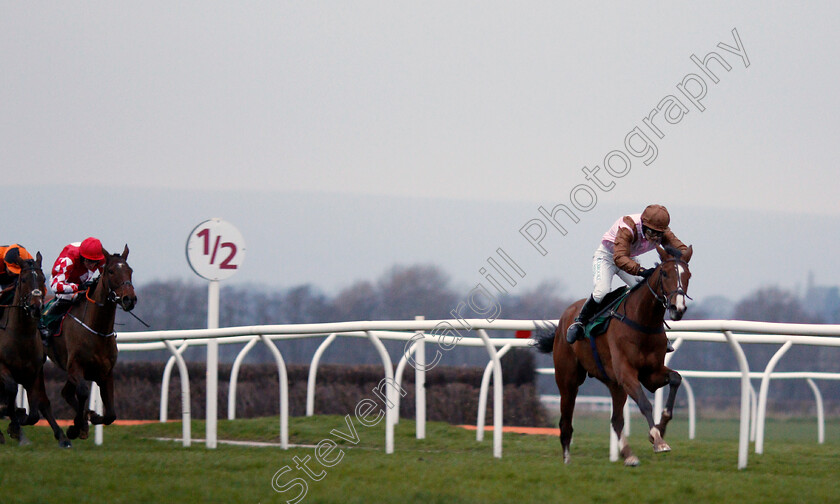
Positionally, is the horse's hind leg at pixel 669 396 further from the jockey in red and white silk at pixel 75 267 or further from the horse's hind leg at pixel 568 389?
the jockey in red and white silk at pixel 75 267

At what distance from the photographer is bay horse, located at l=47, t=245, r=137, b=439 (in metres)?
7.33

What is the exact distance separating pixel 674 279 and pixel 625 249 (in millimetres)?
530

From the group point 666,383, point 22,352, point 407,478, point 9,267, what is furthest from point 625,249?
point 9,267

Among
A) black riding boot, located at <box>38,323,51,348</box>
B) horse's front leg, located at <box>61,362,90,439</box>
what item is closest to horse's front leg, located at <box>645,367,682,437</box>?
horse's front leg, located at <box>61,362,90,439</box>

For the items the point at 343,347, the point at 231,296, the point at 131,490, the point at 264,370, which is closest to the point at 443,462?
the point at 131,490

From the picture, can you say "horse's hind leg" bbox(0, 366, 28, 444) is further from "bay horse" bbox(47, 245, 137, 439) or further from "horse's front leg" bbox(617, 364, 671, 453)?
"horse's front leg" bbox(617, 364, 671, 453)

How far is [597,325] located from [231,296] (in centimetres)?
3136

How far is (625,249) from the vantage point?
6055mm

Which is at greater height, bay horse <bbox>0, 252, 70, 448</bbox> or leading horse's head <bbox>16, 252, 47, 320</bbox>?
leading horse's head <bbox>16, 252, 47, 320</bbox>

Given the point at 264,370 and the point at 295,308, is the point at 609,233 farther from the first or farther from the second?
the point at 295,308

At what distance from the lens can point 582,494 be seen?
4.42 m

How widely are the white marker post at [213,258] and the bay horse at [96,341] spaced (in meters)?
0.50

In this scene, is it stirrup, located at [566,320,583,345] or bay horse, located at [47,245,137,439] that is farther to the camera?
bay horse, located at [47,245,137,439]

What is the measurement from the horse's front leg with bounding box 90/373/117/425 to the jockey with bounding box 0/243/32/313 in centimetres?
111
